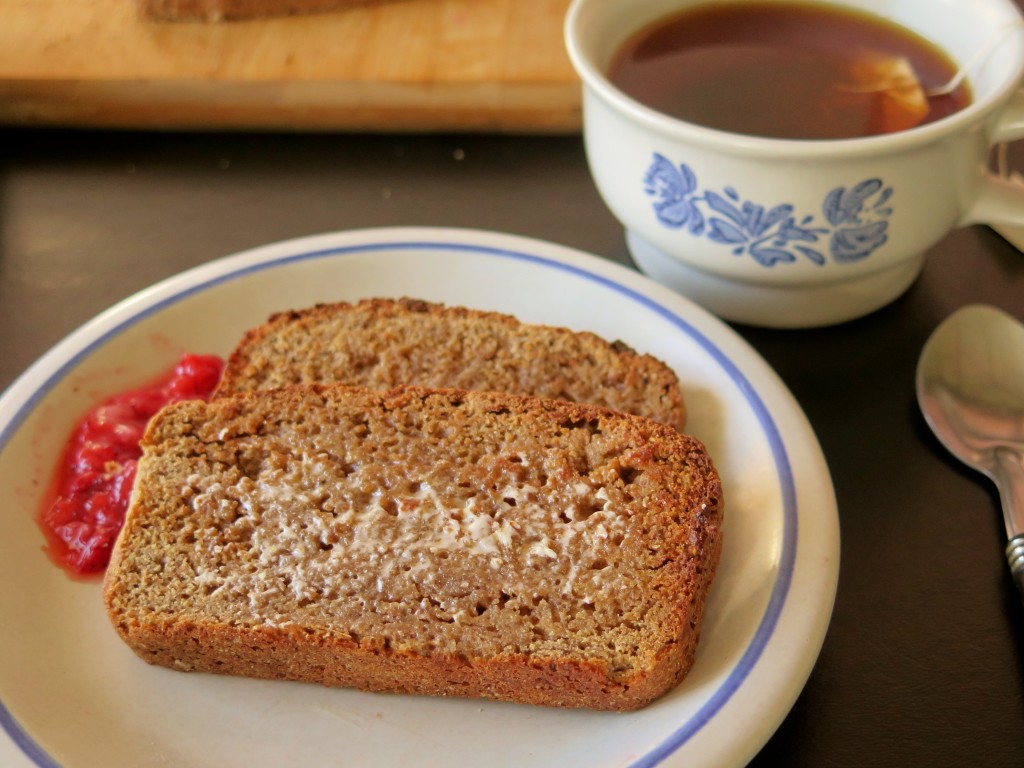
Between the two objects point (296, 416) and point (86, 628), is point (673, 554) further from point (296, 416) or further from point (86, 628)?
point (86, 628)

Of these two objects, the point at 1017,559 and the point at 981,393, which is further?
the point at 981,393

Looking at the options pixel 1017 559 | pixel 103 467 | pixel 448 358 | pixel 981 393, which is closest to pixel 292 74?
pixel 448 358

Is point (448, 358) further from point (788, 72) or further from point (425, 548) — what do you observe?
point (788, 72)

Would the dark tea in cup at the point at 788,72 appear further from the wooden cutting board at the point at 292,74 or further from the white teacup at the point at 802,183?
the wooden cutting board at the point at 292,74

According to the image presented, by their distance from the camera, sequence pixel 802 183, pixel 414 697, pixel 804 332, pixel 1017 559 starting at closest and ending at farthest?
pixel 414 697, pixel 1017 559, pixel 802 183, pixel 804 332

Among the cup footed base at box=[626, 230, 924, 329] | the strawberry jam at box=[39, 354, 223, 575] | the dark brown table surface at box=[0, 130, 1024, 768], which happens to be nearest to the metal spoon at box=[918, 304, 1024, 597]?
the dark brown table surface at box=[0, 130, 1024, 768]

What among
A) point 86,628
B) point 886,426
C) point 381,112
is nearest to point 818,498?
point 886,426
